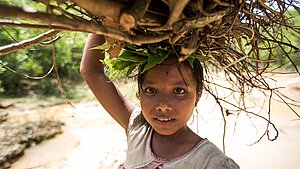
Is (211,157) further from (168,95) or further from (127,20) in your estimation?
(127,20)

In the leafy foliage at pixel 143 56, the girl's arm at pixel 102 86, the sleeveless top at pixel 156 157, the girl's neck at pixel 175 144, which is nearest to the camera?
the leafy foliage at pixel 143 56

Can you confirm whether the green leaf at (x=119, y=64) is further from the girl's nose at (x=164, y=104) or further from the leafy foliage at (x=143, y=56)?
the girl's nose at (x=164, y=104)

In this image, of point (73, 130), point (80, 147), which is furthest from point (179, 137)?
point (73, 130)

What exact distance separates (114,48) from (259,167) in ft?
10.4

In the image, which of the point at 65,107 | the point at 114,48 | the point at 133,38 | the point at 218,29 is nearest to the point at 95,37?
the point at 114,48

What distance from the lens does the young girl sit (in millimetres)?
1199

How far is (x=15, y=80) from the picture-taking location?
579 centimetres

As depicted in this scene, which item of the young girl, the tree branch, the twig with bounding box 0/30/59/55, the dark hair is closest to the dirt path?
the young girl

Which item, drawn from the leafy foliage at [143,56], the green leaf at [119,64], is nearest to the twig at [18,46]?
the leafy foliage at [143,56]

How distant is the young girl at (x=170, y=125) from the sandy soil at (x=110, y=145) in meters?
1.89

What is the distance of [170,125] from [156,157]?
0.47 ft

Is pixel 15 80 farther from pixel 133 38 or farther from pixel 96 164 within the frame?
pixel 133 38

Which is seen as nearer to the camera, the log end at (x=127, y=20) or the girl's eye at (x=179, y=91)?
the log end at (x=127, y=20)

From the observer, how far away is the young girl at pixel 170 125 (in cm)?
120
